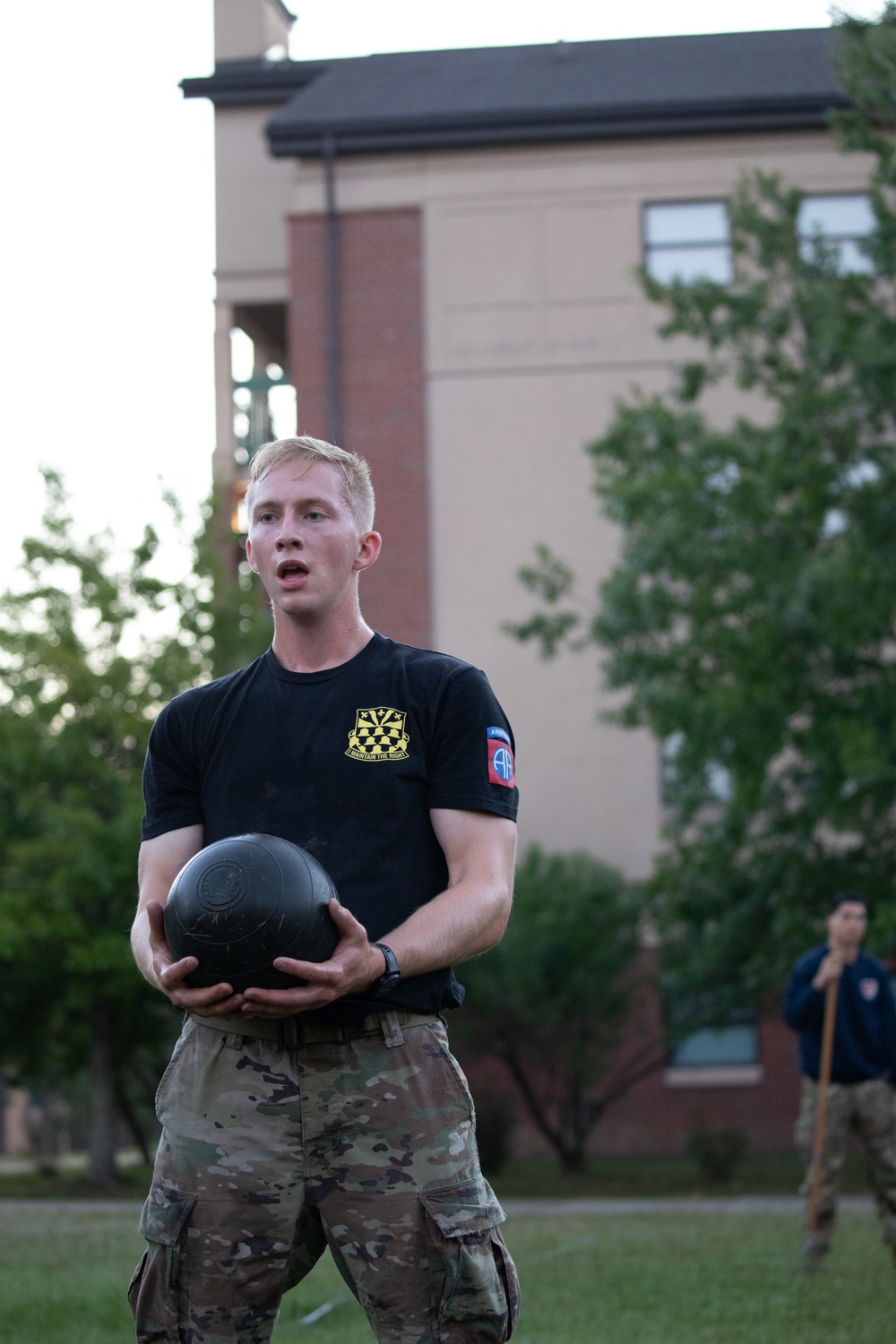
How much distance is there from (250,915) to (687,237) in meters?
24.2

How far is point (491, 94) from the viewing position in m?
27.1

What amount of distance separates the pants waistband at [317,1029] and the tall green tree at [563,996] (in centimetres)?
1756

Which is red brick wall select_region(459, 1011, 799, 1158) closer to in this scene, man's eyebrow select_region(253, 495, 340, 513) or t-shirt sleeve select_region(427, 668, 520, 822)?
t-shirt sleeve select_region(427, 668, 520, 822)

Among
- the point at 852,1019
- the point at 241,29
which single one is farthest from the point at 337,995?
the point at 241,29

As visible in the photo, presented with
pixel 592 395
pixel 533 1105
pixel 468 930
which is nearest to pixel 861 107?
pixel 592 395

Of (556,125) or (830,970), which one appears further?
(556,125)

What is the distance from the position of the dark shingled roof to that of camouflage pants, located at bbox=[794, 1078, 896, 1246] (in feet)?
58.3

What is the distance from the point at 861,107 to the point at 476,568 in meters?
9.65

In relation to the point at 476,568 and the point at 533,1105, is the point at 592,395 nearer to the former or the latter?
the point at 476,568

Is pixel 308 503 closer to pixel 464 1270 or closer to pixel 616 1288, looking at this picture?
pixel 464 1270

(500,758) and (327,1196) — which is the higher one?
(500,758)

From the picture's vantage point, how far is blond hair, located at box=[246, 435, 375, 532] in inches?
149

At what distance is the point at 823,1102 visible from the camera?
1050 cm

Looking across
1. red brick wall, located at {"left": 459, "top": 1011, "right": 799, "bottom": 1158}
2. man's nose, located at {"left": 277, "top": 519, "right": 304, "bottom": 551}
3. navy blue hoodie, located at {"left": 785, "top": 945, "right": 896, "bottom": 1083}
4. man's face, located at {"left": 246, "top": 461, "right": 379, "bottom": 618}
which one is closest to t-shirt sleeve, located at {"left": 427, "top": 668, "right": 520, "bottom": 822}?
man's face, located at {"left": 246, "top": 461, "right": 379, "bottom": 618}
